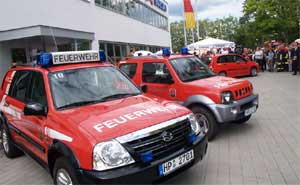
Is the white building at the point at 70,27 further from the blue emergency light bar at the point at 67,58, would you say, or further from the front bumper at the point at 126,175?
the front bumper at the point at 126,175

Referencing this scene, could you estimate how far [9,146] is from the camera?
19.1 ft

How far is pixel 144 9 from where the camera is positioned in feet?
91.3

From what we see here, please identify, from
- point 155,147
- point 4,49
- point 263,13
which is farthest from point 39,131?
point 263,13

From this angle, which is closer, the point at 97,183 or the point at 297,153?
the point at 97,183

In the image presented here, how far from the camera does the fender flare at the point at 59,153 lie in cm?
324

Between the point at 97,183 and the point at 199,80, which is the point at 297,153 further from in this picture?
the point at 97,183

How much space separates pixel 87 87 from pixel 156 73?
2.75 metres

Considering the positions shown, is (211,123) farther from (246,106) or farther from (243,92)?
(243,92)

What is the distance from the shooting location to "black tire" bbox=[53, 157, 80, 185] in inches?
129

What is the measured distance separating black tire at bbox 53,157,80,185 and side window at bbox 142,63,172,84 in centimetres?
354

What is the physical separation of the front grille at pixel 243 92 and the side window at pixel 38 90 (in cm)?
368

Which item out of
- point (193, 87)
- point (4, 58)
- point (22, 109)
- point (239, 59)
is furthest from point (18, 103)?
point (239, 59)

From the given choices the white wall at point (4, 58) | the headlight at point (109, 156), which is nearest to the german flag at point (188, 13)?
the white wall at point (4, 58)

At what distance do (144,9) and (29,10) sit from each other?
55.0ft
